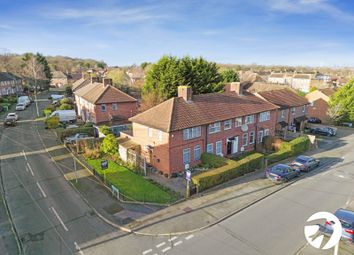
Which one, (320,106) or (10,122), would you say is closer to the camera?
(10,122)

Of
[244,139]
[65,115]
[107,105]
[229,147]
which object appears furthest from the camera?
[65,115]

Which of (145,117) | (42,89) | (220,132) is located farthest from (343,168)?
(42,89)

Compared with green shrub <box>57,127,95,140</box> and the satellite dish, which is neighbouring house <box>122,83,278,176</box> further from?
green shrub <box>57,127,95,140</box>

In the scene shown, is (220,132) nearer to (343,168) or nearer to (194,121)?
(194,121)

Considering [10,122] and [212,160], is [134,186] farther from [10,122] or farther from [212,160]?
[10,122]

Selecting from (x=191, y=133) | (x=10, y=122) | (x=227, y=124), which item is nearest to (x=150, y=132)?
(x=191, y=133)

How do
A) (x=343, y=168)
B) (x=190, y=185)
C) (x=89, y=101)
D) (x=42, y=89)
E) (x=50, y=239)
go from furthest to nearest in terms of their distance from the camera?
(x=42, y=89)
(x=89, y=101)
(x=343, y=168)
(x=190, y=185)
(x=50, y=239)

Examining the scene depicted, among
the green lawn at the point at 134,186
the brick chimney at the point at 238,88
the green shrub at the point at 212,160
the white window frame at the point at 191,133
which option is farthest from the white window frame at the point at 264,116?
the green lawn at the point at 134,186
